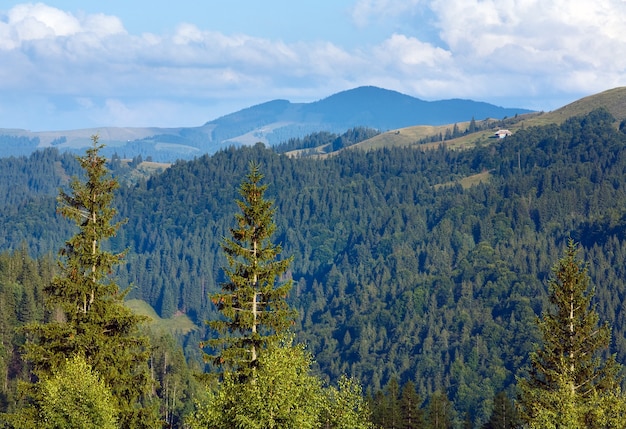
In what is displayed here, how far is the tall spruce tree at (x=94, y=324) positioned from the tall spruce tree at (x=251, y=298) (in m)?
4.74

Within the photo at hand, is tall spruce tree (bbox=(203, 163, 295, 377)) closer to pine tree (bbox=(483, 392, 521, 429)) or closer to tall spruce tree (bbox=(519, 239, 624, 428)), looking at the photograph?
tall spruce tree (bbox=(519, 239, 624, 428))

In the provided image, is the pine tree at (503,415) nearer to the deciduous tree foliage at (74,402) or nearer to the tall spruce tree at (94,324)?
the tall spruce tree at (94,324)

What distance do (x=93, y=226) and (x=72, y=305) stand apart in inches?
156

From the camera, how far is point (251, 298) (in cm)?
4212

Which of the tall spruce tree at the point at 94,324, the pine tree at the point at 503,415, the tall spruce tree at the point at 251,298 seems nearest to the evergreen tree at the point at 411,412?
the pine tree at the point at 503,415

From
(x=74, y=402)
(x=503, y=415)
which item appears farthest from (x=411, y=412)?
(x=74, y=402)

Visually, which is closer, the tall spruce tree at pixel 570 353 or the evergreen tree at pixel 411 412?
the tall spruce tree at pixel 570 353

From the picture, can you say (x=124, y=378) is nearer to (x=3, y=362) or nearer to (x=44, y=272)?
(x=3, y=362)

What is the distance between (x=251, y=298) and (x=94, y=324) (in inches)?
318

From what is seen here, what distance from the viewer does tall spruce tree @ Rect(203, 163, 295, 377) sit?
41.3m

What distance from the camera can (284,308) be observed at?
41.9 m

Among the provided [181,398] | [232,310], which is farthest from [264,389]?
[181,398]

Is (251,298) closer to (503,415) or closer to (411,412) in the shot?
(411,412)

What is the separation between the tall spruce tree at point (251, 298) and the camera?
135 feet
